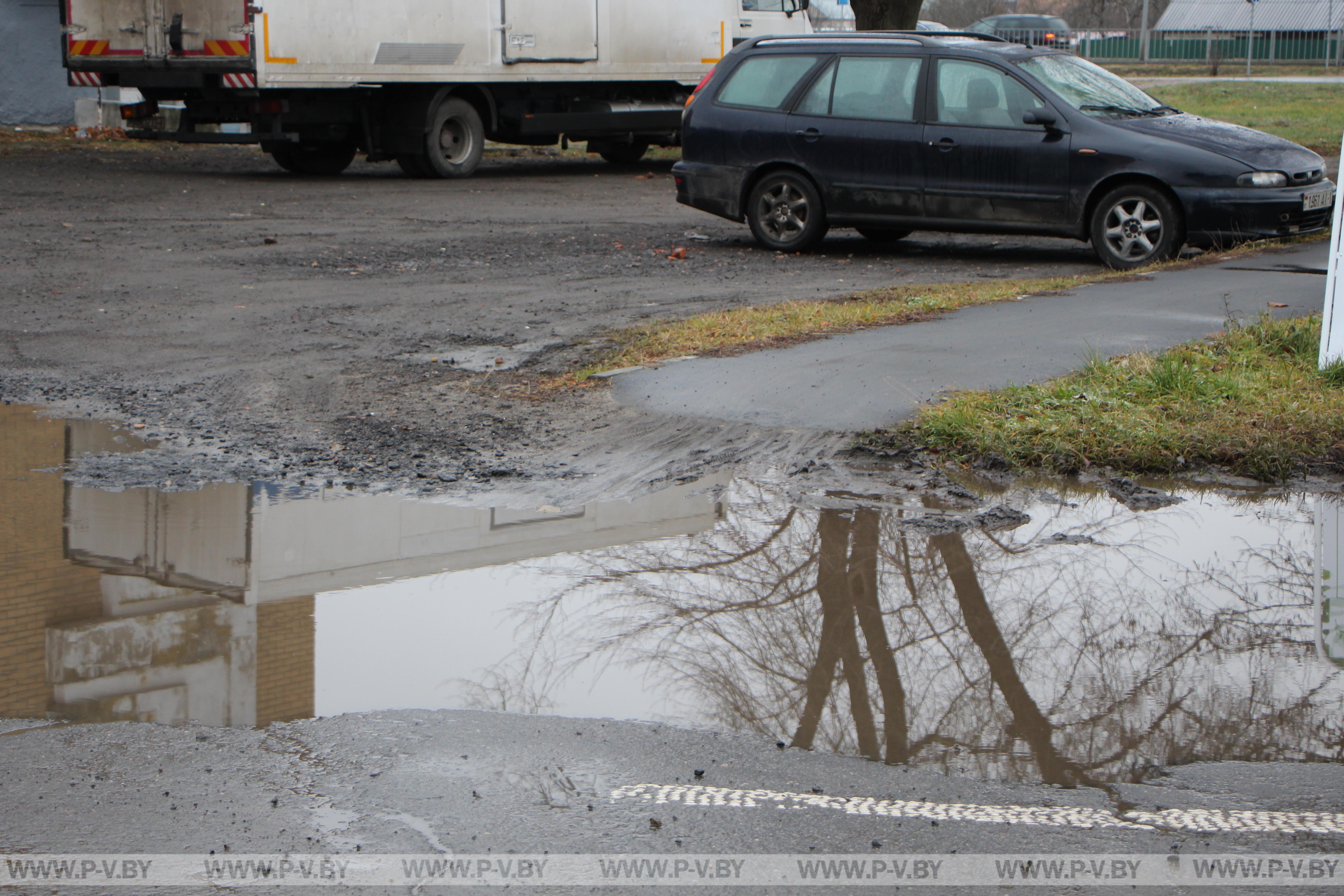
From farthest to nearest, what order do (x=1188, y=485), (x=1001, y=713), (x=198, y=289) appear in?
1. (x=198, y=289)
2. (x=1188, y=485)
3. (x=1001, y=713)

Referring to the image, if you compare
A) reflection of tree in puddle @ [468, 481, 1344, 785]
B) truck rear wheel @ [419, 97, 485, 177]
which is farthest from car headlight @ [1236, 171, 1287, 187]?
truck rear wheel @ [419, 97, 485, 177]

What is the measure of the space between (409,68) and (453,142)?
1640mm

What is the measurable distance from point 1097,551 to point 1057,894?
2347mm

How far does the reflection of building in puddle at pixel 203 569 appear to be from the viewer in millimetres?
3973

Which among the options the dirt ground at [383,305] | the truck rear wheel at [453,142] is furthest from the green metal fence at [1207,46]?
the dirt ground at [383,305]

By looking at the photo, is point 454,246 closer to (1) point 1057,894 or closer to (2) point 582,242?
(2) point 582,242

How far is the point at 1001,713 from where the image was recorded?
3.83 metres

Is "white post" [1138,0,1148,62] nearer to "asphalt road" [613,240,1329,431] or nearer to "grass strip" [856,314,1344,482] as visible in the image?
"asphalt road" [613,240,1329,431]

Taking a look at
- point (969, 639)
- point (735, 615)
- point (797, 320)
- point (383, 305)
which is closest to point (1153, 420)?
point (969, 639)

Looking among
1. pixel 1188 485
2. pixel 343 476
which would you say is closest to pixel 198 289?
pixel 343 476

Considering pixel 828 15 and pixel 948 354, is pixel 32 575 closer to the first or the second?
pixel 948 354

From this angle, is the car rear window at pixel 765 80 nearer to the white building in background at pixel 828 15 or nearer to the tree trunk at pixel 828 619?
the tree trunk at pixel 828 619

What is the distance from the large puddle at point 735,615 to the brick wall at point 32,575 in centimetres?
1

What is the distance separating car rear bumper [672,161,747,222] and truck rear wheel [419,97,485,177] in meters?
6.84
